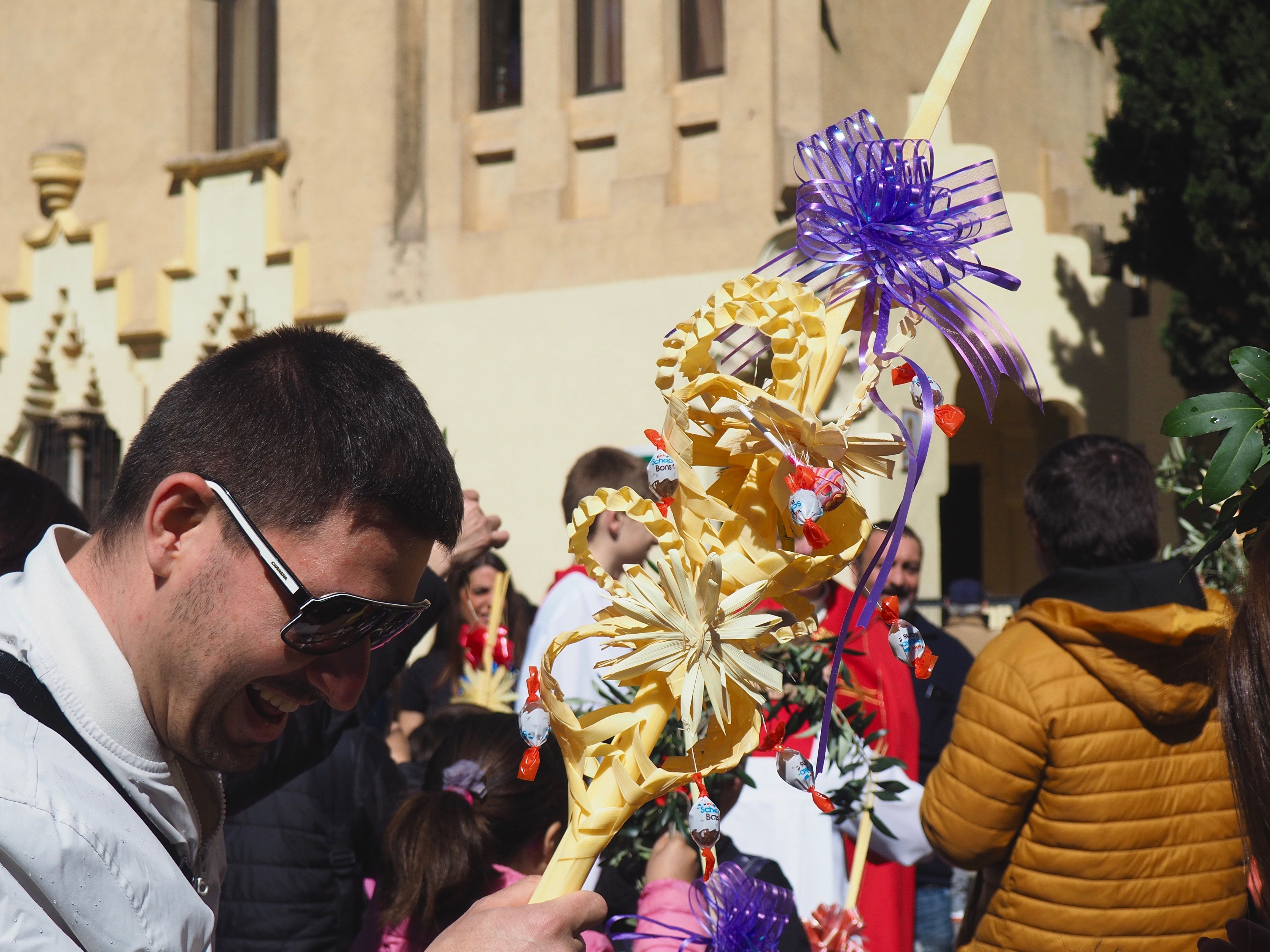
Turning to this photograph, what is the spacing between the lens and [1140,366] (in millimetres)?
9625

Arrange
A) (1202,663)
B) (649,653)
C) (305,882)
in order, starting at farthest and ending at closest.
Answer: (305,882), (1202,663), (649,653)

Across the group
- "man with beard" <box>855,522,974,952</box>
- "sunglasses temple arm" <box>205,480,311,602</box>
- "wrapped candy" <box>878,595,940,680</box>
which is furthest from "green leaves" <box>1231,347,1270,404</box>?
"man with beard" <box>855,522,974,952</box>

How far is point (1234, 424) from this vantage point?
1.77 metres

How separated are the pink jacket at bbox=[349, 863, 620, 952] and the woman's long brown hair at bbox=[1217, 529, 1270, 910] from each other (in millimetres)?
1256

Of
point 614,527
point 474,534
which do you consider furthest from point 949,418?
point 614,527

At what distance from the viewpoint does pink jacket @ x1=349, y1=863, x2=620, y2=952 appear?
2719 mm

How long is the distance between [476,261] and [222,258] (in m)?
2.28

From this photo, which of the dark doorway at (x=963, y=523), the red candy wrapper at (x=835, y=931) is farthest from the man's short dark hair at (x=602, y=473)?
the dark doorway at (x=963, y=523)

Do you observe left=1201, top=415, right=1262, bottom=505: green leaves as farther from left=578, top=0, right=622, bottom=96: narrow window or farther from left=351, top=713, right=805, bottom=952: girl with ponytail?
left=578, top=0, right=622, bottom=96: narrow window

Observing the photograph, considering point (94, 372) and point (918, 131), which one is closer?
point (918, 131)

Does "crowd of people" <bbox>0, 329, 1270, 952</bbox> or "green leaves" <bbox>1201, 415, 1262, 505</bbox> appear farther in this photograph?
"green leaves" <bbox>1201, 415, 1262, 505</bbox>

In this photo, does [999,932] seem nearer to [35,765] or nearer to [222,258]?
[35,765]

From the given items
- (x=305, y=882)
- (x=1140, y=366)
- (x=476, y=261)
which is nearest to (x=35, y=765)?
(x=305, y=882)

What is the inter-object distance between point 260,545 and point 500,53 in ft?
27.9
